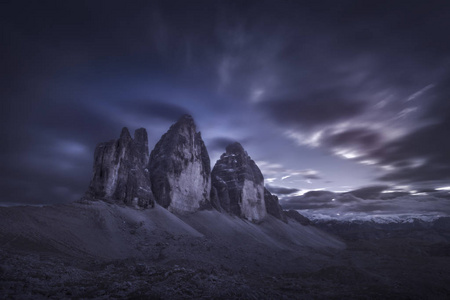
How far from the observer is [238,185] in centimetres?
10831

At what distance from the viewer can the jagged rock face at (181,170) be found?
7050 cm

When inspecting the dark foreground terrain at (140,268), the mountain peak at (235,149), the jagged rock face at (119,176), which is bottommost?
the dark foreground terrain at (140,268)

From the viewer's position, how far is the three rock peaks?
177 feet

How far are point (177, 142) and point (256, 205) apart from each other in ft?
181

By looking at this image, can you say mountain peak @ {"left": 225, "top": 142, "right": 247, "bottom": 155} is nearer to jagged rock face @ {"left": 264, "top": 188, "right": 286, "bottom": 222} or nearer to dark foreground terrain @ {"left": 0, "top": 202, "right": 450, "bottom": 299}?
jagged rock face @ {"left": 264, "top": 188, "right": 286, "bottom": 222}

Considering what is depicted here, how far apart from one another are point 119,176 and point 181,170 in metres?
24.0

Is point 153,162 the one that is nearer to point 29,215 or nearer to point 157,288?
point 29,215

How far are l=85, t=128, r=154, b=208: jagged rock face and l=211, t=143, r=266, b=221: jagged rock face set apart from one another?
148ft

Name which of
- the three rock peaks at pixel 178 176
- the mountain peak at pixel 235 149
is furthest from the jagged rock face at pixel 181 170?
the mountain peak at pixel 235 149

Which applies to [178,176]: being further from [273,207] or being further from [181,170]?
[273,207]

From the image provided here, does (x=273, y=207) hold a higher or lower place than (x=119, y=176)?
lower

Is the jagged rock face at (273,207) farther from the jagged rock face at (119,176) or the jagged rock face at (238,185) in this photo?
the jagged rock face at (119,176)

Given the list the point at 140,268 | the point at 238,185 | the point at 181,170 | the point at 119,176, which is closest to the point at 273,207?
the point at 238,185

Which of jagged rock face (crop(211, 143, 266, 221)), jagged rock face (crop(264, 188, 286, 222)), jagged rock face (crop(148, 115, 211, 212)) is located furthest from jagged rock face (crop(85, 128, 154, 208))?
jagged rock face (crop(264, 188, 286, 222))
